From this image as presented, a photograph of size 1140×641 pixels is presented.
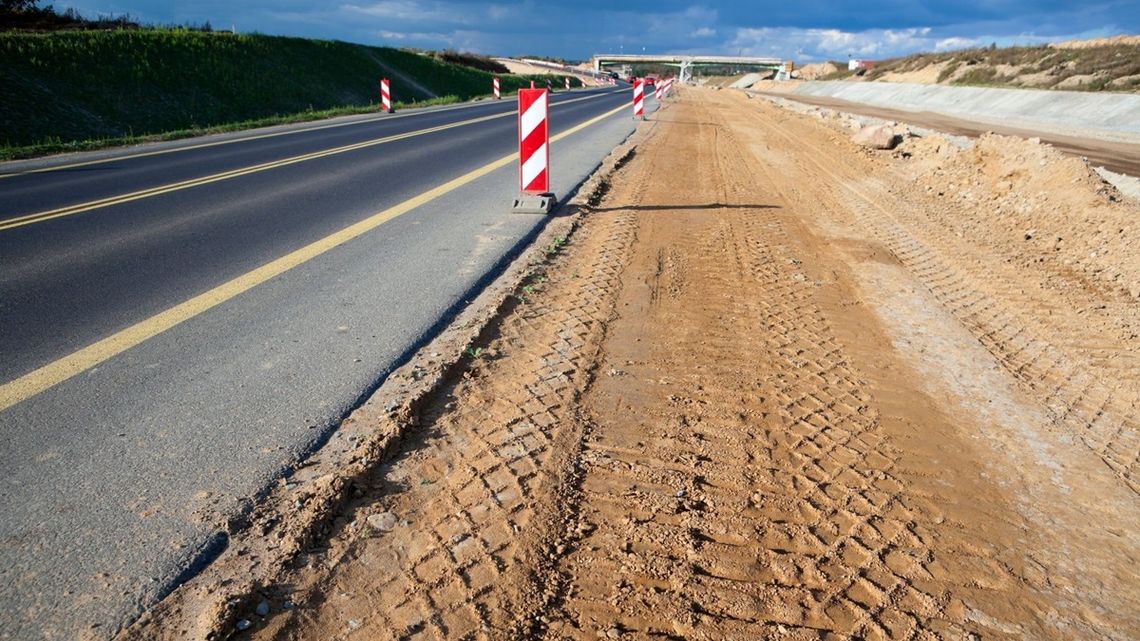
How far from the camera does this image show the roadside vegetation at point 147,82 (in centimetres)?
1555

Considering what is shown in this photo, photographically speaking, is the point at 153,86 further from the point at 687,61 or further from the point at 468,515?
the point at 687,61

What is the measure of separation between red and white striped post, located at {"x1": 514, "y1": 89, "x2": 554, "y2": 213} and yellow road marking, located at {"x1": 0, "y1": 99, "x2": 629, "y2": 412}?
4.91 feet

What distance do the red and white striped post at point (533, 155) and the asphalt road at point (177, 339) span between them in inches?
13.2

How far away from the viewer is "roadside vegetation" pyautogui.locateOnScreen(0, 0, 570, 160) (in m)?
15.5

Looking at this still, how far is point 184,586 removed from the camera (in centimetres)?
214

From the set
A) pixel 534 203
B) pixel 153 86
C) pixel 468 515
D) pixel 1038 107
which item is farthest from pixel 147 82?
pixel 1038 107

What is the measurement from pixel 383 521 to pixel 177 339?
7.64 ft

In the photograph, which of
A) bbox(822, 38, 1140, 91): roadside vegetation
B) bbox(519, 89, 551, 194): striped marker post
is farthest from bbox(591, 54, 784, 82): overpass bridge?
bbox(519, 89, 551, 194): striped marker post

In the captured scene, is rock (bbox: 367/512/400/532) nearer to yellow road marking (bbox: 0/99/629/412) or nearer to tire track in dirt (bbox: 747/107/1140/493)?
yellow road marking (bbox: 0/99/629/412)

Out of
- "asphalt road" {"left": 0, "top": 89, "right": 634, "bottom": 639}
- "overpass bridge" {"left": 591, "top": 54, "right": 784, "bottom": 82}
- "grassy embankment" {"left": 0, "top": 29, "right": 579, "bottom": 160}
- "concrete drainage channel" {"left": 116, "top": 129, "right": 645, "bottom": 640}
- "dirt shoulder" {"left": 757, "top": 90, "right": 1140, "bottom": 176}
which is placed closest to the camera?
"concrete drainage channel" {"left": 116, "top": 129, "right": 645, "bottom": 640}

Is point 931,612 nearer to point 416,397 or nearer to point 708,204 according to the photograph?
point 416,397

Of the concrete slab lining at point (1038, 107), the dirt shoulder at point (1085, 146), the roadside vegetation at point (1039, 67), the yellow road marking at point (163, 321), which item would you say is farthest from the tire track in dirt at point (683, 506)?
the roadside vegetation at point (1039, 67)

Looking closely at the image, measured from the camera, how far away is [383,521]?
251 cm

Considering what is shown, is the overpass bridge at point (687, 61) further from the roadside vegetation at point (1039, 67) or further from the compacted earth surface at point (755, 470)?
the compacted earth surface at point (755, 470)
